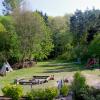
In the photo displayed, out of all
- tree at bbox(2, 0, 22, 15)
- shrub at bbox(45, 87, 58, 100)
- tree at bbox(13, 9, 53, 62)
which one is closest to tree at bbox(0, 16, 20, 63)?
tree at bbox(13, 9, 53, 62)

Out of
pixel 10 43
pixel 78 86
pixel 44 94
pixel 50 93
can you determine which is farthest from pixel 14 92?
pixel 10 43

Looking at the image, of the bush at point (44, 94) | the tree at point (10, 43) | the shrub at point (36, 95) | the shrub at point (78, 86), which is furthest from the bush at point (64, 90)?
the tree at point (10, 43)

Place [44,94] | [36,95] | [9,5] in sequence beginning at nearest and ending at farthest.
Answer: [44,94]
[36,95]
[9,5]

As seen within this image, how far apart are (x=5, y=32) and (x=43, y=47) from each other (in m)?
7.04

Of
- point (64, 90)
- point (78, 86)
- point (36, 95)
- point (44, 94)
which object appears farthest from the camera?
point (78, 86)

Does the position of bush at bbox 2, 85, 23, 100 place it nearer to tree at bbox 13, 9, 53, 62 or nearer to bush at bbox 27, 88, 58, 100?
bush at bbox 27, 88, 58, 100

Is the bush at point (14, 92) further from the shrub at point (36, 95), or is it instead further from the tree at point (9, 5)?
the tree at point (9, 5)

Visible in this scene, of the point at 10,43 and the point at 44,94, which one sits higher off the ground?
the point at 10,43

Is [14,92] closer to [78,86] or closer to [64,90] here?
[64,90]

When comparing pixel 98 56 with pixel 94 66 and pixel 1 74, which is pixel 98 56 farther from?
pixel 1 74

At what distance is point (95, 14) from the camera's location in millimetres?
62344

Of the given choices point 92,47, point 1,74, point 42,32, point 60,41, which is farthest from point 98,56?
point 60,41

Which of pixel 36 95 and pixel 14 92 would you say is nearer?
pixel 36 95

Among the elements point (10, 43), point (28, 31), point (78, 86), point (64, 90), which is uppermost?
point (28, 31)
